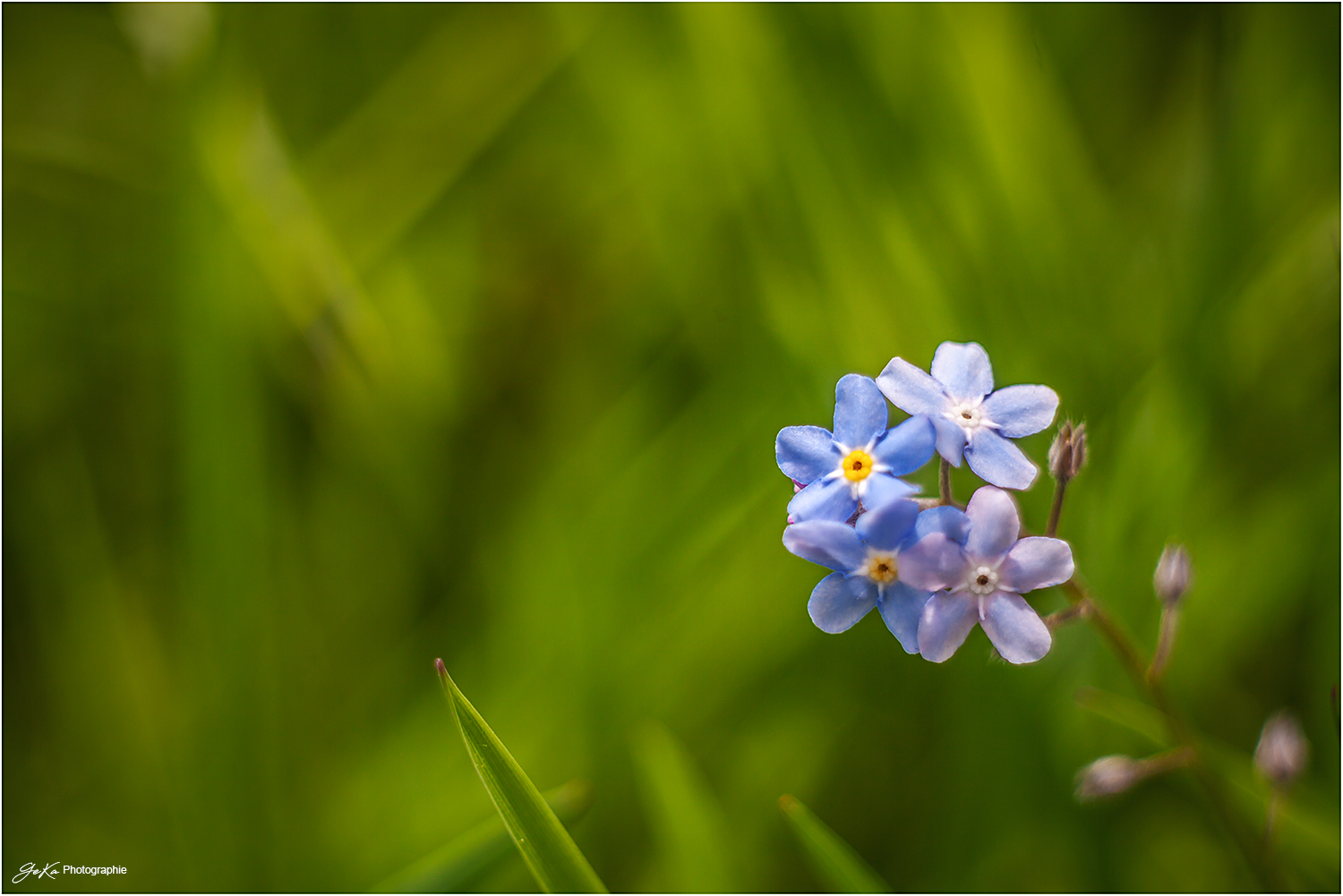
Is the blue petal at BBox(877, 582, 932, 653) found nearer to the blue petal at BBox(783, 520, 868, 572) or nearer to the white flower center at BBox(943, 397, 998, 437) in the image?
the blue petal at BBox(783, 520, 868, 572)

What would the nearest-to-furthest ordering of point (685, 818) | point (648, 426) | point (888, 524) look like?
1. point (888, 524)
2. point (685, 818)
3. point (648, 426)

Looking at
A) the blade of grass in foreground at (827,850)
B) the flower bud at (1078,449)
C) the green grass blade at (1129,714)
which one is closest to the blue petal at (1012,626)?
the flower bud at (1078,449)

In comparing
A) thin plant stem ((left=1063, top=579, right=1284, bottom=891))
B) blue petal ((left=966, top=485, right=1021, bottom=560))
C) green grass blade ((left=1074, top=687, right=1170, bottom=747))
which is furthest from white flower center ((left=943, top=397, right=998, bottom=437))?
green grass blade ((left=1074, top=687, right=1170, bottom=747))

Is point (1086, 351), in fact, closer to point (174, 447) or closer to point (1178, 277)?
point (1178, 277)

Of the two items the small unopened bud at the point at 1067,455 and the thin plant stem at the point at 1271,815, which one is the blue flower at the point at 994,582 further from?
the thin plant stem at the point at 1271,815

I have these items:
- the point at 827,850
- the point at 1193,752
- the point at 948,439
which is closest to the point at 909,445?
the point at 948,439

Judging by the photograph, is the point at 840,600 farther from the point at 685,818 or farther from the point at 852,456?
the point at 685,818
